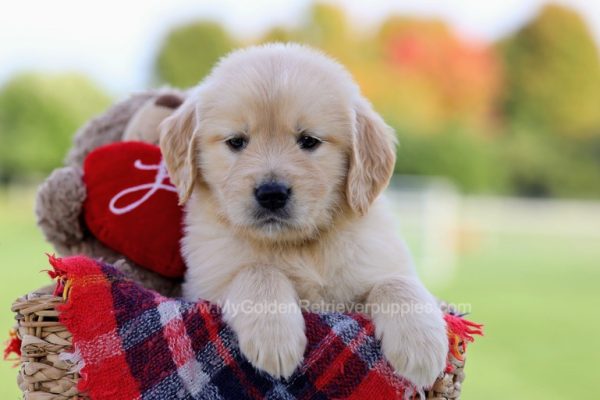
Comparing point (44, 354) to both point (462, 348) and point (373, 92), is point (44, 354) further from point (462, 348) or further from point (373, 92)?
point (373, 92)

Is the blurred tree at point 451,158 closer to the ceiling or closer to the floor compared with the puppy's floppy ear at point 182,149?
A: closer to the floor

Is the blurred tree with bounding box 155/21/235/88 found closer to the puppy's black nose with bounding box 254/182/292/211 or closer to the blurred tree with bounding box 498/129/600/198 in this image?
the blurred tree with bounding box 498/129/600/198

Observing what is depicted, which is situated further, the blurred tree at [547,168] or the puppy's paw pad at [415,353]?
the blurred tree at [547,168]

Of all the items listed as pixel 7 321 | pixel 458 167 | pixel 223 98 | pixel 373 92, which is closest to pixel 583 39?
pixel 373 92

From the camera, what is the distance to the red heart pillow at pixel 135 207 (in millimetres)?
2773

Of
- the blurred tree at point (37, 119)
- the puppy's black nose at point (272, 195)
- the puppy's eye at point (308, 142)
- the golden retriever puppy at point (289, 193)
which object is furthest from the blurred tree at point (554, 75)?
the puppy's black nose at point (272, 195)

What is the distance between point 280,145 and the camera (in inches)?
93.0

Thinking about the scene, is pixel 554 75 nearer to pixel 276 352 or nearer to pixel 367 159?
pixel 367 159

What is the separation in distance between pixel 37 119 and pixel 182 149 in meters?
21.2

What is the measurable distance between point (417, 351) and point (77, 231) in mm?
1580

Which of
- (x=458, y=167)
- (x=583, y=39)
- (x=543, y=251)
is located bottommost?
(x=543, y=251)

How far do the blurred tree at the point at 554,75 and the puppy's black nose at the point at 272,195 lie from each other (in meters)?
30.6

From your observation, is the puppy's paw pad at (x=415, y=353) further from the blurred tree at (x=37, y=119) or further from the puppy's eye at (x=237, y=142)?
the blurred tree at (x=37, y=119)

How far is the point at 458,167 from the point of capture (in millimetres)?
19938
